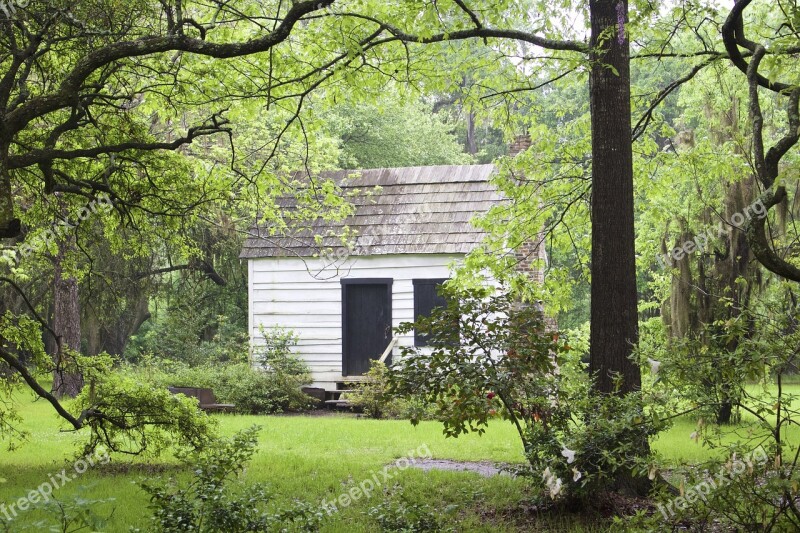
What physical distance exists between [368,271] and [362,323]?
137 cm

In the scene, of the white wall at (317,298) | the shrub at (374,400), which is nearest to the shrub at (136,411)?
the shrub at (374,400)

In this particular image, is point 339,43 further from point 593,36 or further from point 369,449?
point 369,449

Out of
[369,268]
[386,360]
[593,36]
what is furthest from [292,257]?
[593,36]

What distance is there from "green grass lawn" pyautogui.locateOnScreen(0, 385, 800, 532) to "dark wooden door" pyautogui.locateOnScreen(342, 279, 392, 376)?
4.35 metres

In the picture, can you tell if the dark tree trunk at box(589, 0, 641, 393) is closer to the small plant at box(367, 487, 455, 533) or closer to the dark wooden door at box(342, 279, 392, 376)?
the small plant at box(367, 487, 455, 533)

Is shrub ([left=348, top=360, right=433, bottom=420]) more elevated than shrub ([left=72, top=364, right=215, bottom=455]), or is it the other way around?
shrub ([left=72, top=364, right=215, bottom=455])

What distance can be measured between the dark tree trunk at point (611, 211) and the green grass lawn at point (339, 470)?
5.12 ft

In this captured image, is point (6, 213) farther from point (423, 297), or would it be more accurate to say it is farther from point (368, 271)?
point (368, 271)

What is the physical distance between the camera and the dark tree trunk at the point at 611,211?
8.66 m

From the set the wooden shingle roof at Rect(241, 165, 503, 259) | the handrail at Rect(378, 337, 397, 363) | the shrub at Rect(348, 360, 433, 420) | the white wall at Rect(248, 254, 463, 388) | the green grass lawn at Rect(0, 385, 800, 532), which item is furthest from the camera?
the white wall at Rect(248, 254, 463, 388)

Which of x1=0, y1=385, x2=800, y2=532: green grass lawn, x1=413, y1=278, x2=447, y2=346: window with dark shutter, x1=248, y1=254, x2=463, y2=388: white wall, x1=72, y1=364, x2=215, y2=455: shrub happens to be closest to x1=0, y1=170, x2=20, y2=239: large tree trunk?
x1=0, y1=385, x2=800, y2=532: green grass lawn

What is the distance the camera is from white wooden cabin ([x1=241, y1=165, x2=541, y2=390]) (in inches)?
794

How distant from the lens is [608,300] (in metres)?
8.73

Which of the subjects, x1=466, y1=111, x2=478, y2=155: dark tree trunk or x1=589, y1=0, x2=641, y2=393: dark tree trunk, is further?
x1=466, y1=111, x2=478, y2=155: dark tree trunk
